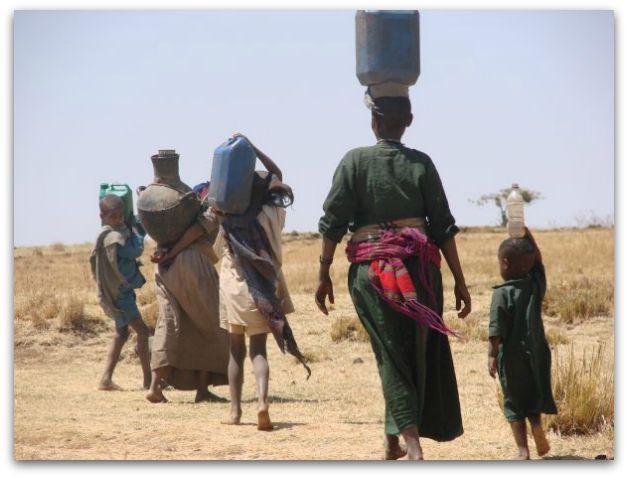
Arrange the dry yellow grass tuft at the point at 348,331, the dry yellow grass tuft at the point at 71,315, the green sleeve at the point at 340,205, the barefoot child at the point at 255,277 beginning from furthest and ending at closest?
the dry yellow grass tuft at the point at 71,315 → the dry yellow grass tuft at the point at 348,331 → the barefoot child at the point at 255,277 → the green sleeve at the point at 340,205

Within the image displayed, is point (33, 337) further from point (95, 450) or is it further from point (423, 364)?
point (423, 364)

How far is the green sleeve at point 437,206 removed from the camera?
8.95 m

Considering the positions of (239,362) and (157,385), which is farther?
(157,385)

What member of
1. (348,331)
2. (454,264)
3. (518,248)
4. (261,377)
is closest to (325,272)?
(454,264)

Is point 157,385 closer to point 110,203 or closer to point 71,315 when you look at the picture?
point 110,203

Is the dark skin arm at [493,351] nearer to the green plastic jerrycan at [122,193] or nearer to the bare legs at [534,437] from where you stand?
the bare legs at [534,437]

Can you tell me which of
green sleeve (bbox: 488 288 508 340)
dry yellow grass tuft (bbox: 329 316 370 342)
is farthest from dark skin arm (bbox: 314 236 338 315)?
dry yellow grass tuft (bbox: 329 316 370 342)

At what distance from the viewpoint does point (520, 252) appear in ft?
29.6

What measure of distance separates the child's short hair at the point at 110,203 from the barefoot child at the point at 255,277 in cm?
271

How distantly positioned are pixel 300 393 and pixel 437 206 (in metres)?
4.58

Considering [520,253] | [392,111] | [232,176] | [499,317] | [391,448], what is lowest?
[391,448]

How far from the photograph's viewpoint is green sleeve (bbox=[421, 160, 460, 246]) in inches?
352

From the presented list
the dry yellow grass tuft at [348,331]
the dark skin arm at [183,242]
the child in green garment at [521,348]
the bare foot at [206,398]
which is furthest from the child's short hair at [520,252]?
the dry yellow grass tuft at [348,331]

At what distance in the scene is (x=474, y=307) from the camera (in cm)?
1812
